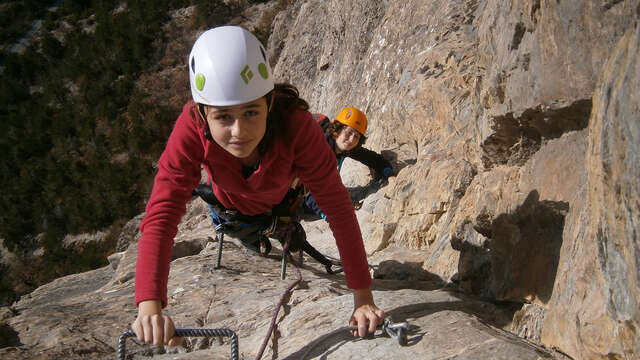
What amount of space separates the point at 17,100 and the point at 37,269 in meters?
10.8

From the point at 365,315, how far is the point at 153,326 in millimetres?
943

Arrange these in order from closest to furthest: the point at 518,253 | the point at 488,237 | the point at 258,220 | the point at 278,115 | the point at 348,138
→ the point at 278,115 → the point at 518,253 → the point at 488,237 → the point at 258,220 → the point at 348,138

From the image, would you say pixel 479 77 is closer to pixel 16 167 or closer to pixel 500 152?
pixel 500 152

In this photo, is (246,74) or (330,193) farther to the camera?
(330,193)

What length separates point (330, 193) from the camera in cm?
251

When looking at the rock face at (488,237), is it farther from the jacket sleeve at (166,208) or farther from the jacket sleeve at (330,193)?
the jacket sleeve at (166,208)

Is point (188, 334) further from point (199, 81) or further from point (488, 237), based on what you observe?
point (488, 237)

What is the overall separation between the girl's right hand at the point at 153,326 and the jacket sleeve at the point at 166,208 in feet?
0.14

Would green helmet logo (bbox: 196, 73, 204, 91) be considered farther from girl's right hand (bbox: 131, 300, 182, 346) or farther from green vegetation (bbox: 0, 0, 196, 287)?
green vegetation (bbox: 0, 0, 196, 287)

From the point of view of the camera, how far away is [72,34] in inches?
992

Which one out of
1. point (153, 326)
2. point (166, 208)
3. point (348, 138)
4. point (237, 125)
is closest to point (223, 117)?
point (237, 125)

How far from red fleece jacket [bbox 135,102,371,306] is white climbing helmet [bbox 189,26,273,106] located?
182mm

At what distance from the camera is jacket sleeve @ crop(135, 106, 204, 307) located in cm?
216

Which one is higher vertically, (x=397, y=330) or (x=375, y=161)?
(x=375, y=161)
